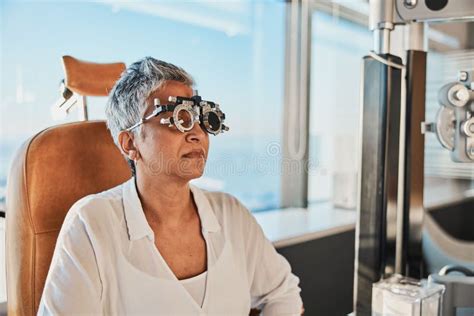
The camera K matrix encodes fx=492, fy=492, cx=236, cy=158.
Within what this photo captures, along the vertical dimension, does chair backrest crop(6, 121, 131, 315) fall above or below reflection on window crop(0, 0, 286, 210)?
below

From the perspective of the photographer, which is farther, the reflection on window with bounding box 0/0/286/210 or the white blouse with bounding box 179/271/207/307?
the reflection on window with bounding box 0/0/286/210

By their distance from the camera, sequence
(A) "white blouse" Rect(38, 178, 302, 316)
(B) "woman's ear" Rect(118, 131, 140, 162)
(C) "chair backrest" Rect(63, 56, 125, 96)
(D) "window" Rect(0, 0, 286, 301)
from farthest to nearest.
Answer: (D) "window" Rect(0, 0, 286, 301), (C) "chair backrest" Rect(63, 56, 125, 96), (B) "woman's ear" Rect(118, 131, 140, 162), (A) "white blouse" Rect(38, 178, 302, 316)

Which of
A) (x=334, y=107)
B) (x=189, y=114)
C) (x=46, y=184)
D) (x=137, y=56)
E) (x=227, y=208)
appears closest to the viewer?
(x=189, y=114)

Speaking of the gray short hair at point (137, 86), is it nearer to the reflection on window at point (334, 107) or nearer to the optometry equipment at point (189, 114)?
the optometry equipment at point (189, 114)

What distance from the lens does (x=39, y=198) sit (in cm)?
122

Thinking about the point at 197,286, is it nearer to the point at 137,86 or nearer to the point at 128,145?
the point at 128,145

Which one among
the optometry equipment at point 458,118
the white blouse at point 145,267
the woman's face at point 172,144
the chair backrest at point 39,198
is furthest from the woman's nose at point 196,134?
the optometry equipment at point 458,118

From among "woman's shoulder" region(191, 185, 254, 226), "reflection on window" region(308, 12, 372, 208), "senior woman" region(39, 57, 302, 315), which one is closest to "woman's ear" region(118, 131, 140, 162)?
"senior woman" region(39, 57, 302, 315)

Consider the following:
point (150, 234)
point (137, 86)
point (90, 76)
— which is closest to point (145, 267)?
point (150, 234)

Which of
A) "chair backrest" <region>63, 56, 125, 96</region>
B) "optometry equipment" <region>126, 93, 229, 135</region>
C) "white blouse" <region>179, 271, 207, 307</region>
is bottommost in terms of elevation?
"white blouse" <region>179, 271, 207, 307</region>


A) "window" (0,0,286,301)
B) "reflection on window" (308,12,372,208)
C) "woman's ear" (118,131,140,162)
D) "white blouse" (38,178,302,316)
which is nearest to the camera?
"white blouse" (38,178,302,316)

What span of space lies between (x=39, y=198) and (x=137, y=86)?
38 centimetres

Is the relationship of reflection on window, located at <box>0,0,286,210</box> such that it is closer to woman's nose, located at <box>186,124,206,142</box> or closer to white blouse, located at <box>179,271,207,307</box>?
woman's nose, located at <box>186,124,206,142</box>

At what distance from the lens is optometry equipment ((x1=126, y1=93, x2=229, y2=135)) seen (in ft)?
3.69
